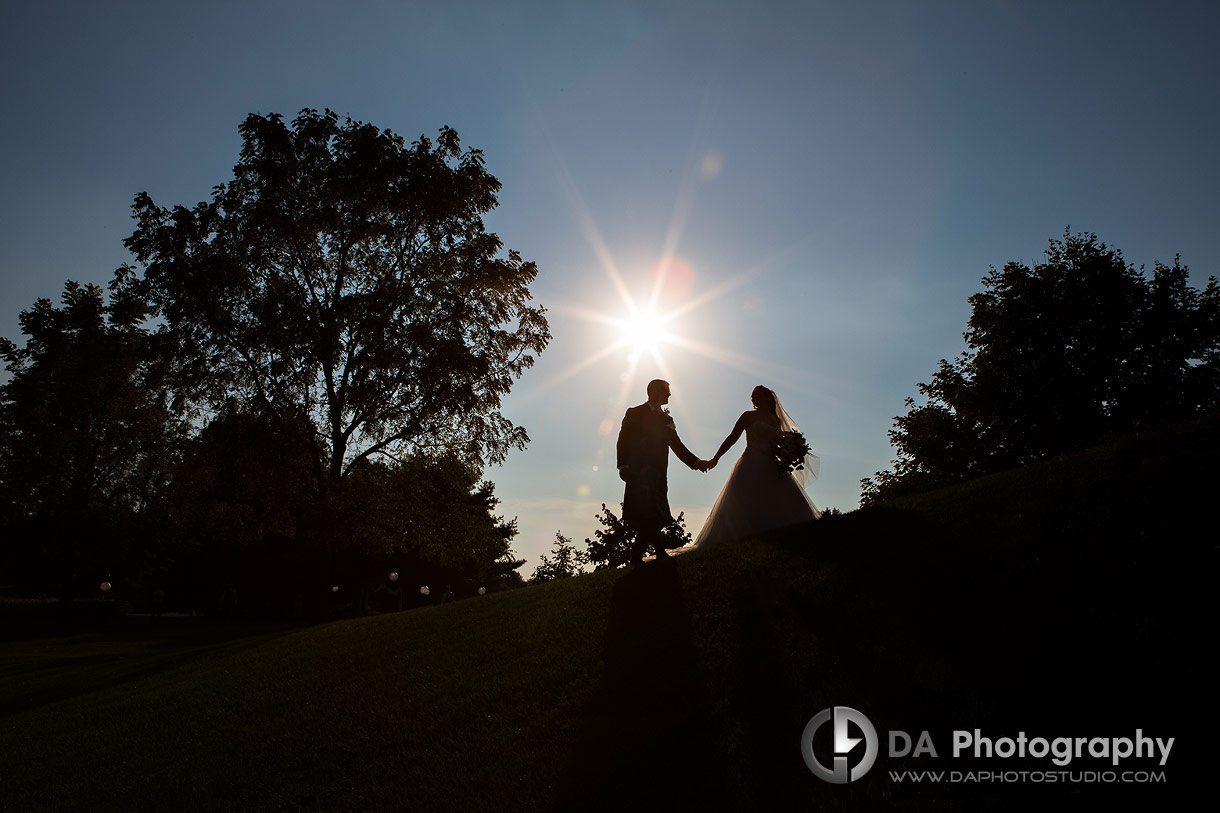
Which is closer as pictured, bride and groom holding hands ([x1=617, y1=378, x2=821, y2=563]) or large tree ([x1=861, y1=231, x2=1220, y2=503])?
bride and groom holding hands ([x1=617, y1=378, x2=821, y2=563])

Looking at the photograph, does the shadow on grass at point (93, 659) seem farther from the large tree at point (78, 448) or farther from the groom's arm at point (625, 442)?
the groom's arm at point (625, 442)

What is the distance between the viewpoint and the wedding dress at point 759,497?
1191cm

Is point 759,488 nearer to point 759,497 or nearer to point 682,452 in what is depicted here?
point 759,497

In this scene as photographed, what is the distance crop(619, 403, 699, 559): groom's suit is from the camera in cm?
1123

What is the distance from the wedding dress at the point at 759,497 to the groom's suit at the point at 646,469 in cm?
133

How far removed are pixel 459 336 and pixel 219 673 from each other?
13184mm

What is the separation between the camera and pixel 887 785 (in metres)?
4.36

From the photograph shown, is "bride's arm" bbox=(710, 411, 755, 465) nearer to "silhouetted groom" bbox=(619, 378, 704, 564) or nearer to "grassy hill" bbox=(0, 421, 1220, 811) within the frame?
"silhouetted groom" bbox=(619, 378, 704, 564)

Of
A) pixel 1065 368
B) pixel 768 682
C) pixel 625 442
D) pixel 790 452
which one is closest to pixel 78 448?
pixel 625 442

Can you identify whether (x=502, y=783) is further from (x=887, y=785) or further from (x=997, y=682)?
(x=997, y=682)

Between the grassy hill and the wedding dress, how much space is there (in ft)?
5.38

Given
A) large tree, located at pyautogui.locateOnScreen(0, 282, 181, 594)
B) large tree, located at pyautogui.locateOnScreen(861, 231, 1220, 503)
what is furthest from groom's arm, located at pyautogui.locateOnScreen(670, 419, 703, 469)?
large tree, located at pyautogui.locateOnScreen(0, 282, 181, 594)

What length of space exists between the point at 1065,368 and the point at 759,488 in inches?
892

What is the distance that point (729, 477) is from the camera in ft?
41.4
